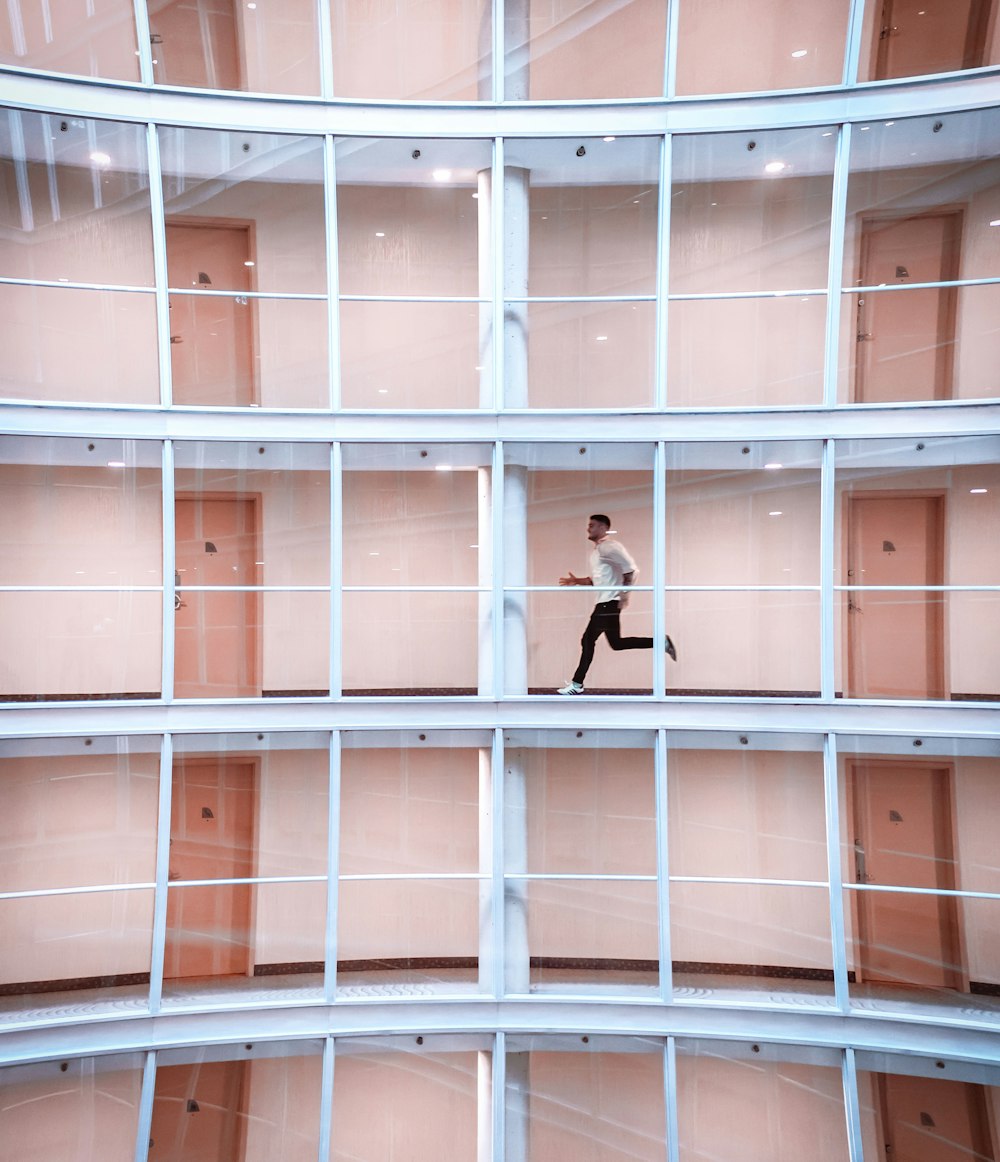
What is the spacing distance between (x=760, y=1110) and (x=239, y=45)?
31.3 ft

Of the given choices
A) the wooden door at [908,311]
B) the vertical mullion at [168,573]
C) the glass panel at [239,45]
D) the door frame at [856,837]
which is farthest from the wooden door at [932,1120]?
the glass panel at [239,45]

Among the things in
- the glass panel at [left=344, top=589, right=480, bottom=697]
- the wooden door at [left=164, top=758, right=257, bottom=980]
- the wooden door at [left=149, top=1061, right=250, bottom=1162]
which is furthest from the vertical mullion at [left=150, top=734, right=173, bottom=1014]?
the glass panel at [left=344, top=589, right=480, bottom=697]

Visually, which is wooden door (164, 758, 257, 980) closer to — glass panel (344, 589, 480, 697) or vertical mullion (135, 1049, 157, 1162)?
vertical mullion (135, 1049, 157, 1162)

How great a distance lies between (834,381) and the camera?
7.25 m

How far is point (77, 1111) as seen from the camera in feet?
24.0

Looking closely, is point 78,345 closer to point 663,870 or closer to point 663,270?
point 663,270

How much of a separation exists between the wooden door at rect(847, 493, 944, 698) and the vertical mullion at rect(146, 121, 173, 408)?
225 inches

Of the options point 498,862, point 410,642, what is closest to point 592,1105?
point 498,862

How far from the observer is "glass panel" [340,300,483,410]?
7.94 meters

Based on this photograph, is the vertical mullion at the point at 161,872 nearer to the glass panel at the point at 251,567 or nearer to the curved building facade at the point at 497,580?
the curved building facade at the point at 497,580

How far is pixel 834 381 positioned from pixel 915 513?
1.51 m

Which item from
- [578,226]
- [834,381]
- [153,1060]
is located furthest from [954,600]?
[153,1060]

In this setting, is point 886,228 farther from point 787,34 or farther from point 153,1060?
point 153,1060

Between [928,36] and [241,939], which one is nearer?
[928,36]
